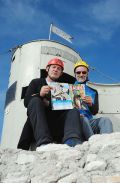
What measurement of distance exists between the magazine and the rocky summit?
3.36 ft

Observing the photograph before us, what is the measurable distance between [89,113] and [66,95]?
45 centimetres

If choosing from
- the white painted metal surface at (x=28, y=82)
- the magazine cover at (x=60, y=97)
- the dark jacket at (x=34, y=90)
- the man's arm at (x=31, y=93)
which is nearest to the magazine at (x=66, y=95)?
the magazine cover at (x=60, y=97)

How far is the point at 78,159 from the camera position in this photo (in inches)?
125

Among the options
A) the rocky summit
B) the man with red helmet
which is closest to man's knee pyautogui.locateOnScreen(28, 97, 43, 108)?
the man with red helmet

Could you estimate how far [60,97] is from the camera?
451cm

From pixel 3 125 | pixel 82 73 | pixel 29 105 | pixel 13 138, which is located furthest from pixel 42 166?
pixel 3 125

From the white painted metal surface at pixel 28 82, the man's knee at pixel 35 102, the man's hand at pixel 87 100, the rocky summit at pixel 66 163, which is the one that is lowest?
the rocky summit at pixel 66 163

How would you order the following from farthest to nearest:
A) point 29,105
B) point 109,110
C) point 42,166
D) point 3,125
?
1. point 109,110
2. point 3,125
3. point 29,105
4. point 42,166

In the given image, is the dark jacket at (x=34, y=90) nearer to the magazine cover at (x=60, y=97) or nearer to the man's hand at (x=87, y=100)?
the magazine cover at (x=60, y=97)

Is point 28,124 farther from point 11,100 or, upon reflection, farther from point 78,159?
point 11,100

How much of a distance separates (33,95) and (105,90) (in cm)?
324

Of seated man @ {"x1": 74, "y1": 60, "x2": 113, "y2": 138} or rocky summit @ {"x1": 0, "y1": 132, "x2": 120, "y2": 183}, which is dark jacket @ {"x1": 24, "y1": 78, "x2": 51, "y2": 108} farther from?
rocky summit @ {"x1": 0, "y1": 132, "x2": 120, "y2": 183}

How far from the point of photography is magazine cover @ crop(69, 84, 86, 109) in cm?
464

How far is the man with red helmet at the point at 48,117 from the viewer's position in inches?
157
